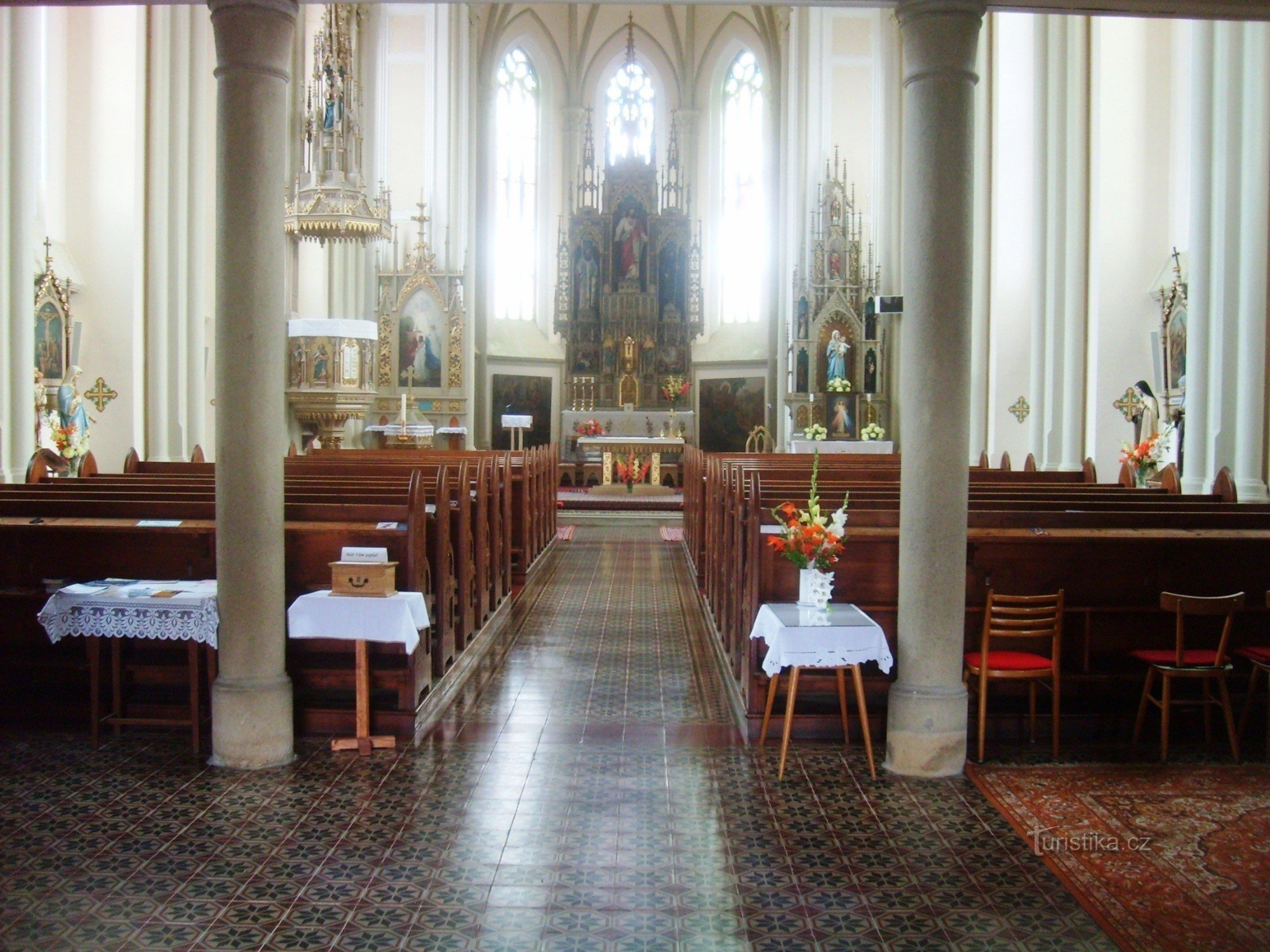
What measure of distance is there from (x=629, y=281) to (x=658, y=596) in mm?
17307

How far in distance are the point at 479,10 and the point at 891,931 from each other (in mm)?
25300

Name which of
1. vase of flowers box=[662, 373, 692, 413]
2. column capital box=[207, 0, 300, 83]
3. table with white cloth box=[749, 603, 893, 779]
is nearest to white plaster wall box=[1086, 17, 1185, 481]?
table with white cloth box=[749, 603, 893, 779]

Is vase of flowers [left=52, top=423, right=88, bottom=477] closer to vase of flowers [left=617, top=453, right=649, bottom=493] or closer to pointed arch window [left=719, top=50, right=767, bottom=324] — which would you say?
vase of flowers [left=617, top=453, right=649, bottom=493]

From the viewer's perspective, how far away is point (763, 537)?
20.4ft

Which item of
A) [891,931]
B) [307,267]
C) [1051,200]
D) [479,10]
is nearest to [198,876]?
[891,931]

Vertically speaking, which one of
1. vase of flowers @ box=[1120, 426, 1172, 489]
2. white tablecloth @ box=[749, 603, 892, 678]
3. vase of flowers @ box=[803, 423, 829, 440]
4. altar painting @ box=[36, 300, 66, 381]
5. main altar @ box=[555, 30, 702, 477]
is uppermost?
main altar @ box=[555, 30, 702, 477]

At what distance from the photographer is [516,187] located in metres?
27.2

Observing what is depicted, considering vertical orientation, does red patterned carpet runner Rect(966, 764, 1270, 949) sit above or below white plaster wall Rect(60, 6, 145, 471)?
below

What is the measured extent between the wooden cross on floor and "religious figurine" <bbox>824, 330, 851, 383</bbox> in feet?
28.8

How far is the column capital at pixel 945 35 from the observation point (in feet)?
17.5

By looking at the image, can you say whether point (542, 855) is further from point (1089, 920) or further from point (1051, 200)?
point (1051, 200)

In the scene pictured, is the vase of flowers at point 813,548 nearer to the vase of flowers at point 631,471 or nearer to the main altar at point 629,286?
the vase of flowers at point 631,471

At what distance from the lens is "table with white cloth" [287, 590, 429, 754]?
5461mm

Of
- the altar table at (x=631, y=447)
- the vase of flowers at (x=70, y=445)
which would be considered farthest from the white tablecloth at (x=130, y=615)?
the altar table at (x=631, y=447)
